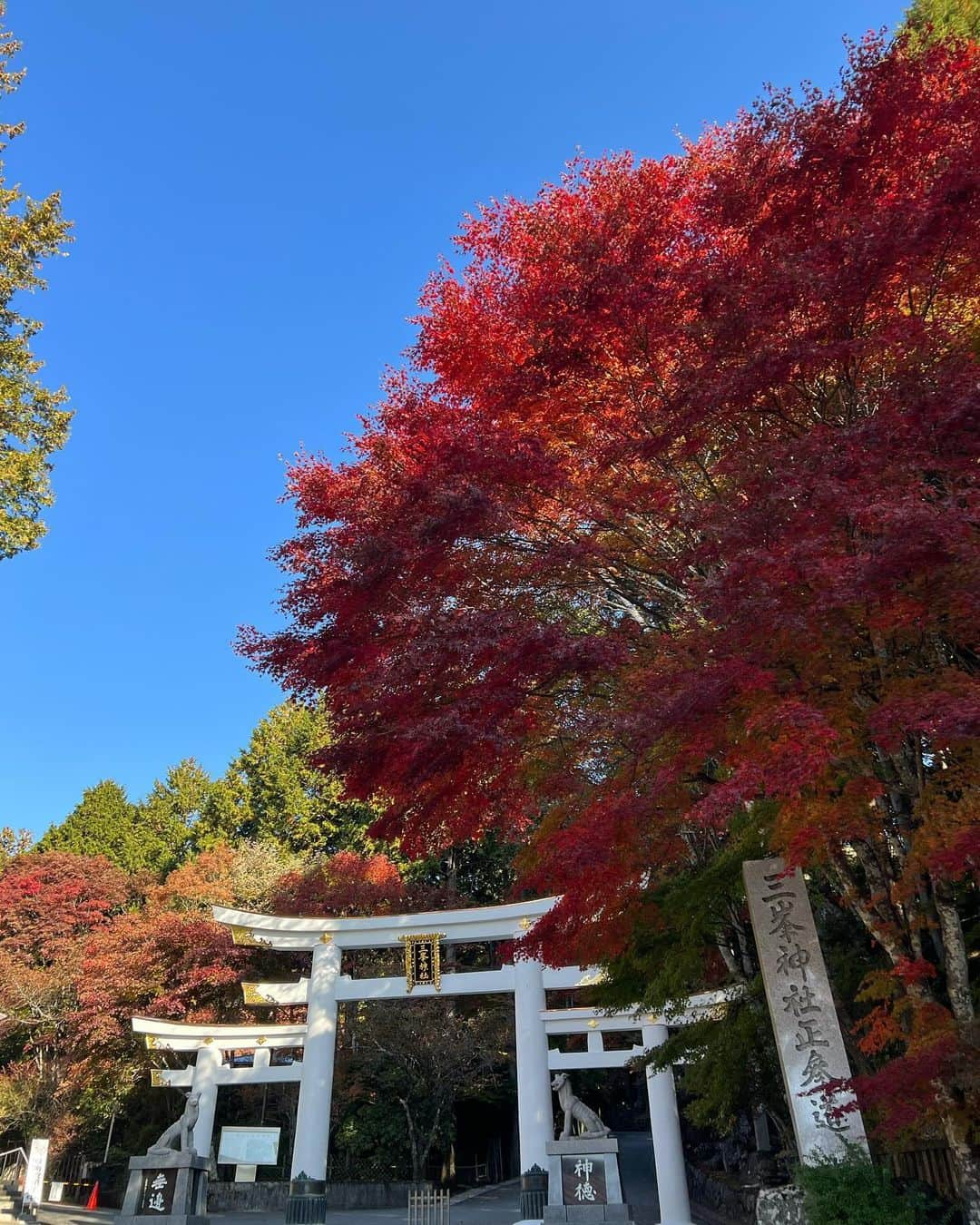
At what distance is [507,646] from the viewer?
6.75 metres

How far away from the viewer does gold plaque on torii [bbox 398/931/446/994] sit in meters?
18.5

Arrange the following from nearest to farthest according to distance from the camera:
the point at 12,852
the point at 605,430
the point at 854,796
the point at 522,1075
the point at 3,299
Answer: the point at 854,796
the point at 605,430
the point at 3,299
the point at 522,1075
the point at 12,852

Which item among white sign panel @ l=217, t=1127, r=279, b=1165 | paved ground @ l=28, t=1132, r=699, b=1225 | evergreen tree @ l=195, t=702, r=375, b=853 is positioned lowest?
paved ground @ l=28, t=1132, r=699, b=1225

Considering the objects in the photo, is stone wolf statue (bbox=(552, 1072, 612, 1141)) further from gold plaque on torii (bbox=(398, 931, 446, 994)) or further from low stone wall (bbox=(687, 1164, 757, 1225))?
gold plaque on torii (bbox=(398, 931, 446, 994))

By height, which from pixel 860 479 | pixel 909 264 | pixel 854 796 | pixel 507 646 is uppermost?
pixel 909 264

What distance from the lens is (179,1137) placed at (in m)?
14.2

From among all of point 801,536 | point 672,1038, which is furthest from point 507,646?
point 672,1038

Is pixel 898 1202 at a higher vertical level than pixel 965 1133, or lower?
lower

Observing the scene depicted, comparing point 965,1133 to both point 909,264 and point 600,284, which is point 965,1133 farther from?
point 600,284

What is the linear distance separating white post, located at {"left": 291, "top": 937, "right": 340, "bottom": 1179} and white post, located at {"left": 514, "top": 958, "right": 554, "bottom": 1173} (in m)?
4.03

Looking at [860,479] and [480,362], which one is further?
[480,362]

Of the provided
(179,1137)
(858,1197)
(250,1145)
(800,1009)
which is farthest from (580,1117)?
(250,1145)

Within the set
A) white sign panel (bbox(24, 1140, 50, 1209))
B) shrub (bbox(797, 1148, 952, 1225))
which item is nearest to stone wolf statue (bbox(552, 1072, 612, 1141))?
shrub (bbox(797, 1148, 952, 1225))

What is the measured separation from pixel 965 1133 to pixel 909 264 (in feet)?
21.7
